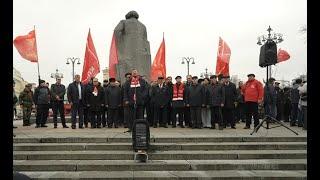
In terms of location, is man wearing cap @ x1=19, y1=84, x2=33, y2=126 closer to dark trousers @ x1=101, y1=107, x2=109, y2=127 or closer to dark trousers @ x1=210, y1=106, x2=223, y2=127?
dark trousers @ x1=101, y1=107, x2=109, y2=127

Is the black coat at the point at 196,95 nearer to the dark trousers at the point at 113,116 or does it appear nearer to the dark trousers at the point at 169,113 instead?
the dark trousers at the point at 169,113

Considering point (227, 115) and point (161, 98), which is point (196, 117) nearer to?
point (227, 115)

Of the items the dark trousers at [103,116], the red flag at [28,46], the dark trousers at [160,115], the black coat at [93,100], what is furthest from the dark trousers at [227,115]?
the red flag at [28,46]

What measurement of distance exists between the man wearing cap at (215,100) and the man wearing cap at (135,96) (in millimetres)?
2459

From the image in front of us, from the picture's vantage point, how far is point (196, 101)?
1476cm

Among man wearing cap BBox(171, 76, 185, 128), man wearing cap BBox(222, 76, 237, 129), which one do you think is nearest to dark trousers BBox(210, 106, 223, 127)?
man wearing cap BBox(222, 76, 237, 129)

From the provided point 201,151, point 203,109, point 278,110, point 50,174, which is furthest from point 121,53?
point 50,174

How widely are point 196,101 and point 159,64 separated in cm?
332

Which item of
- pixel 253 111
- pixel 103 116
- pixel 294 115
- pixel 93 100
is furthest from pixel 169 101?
pixel 294 115

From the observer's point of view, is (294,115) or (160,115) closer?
(160,115)

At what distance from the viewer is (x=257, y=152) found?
33.0 feet

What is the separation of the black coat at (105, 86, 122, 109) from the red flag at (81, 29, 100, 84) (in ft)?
4.27
